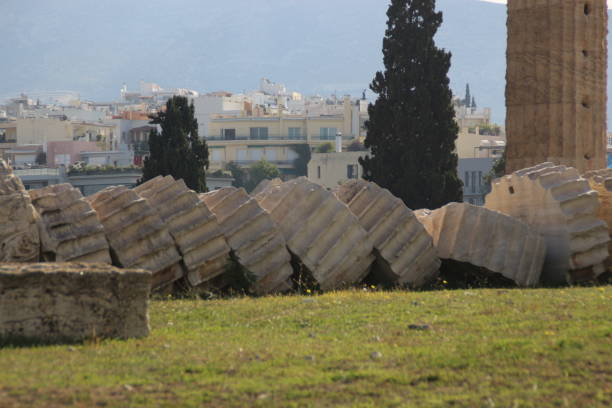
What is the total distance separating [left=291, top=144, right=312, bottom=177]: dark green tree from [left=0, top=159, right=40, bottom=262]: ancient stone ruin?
342 feet

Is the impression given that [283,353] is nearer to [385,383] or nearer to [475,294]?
[385,383]

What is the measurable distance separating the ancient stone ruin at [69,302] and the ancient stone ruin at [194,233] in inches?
174

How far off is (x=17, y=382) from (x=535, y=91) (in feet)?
58.0

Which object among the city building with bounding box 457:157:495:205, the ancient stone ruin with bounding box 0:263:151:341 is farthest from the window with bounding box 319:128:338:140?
the ancient stone ruin with bounding box 0:263:151:341

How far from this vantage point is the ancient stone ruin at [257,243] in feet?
46.2

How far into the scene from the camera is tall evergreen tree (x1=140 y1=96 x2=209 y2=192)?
39156 mm

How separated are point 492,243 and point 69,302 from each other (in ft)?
25.7

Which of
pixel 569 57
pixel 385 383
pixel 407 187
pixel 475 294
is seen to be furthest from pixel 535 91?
pixel 385 383

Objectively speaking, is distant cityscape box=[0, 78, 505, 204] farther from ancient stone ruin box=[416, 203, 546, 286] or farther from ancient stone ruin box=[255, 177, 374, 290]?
ancient stone ruin box=[255, 177, 374, 290]

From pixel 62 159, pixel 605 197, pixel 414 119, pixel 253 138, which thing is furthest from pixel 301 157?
pixel 605 197

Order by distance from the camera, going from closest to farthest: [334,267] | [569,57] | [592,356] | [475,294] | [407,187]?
[592,356] < [475,294] < [334,267] < [569,57] < [407,187]

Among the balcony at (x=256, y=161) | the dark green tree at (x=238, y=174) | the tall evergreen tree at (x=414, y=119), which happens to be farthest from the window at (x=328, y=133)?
the tall evergreen tree at (x=414, y=119)

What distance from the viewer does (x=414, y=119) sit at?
125 ft

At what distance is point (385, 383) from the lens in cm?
752
